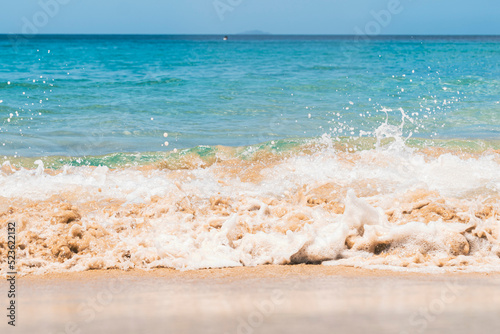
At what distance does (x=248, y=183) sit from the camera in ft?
17.6

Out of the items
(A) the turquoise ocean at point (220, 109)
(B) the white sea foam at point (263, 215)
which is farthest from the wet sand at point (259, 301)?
(A) the turquoise ocean at point (220, 109)

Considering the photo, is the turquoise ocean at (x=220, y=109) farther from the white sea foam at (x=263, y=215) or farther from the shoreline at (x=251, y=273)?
the shoreline at (x=251, y=273)

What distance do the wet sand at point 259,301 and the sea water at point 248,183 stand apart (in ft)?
0.67

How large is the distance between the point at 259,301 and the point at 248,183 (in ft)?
8.41

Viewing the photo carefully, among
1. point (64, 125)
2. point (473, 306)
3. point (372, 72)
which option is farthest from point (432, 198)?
point (372, 72)

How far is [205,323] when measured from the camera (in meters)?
2.62

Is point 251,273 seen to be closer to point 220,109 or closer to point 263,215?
point 263,215

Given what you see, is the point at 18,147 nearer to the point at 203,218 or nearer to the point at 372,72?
the point at 203,218

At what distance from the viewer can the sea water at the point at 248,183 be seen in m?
3.66

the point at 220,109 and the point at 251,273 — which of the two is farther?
the point at 220,109

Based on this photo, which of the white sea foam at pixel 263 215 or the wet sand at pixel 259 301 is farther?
the white sea foam at pixel 263 215

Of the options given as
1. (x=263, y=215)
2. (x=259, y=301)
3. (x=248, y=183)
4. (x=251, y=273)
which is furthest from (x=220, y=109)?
(x=259, y=301)

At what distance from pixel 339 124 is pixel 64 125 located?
5311 millimetres

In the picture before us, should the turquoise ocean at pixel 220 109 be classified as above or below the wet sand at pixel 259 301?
above
